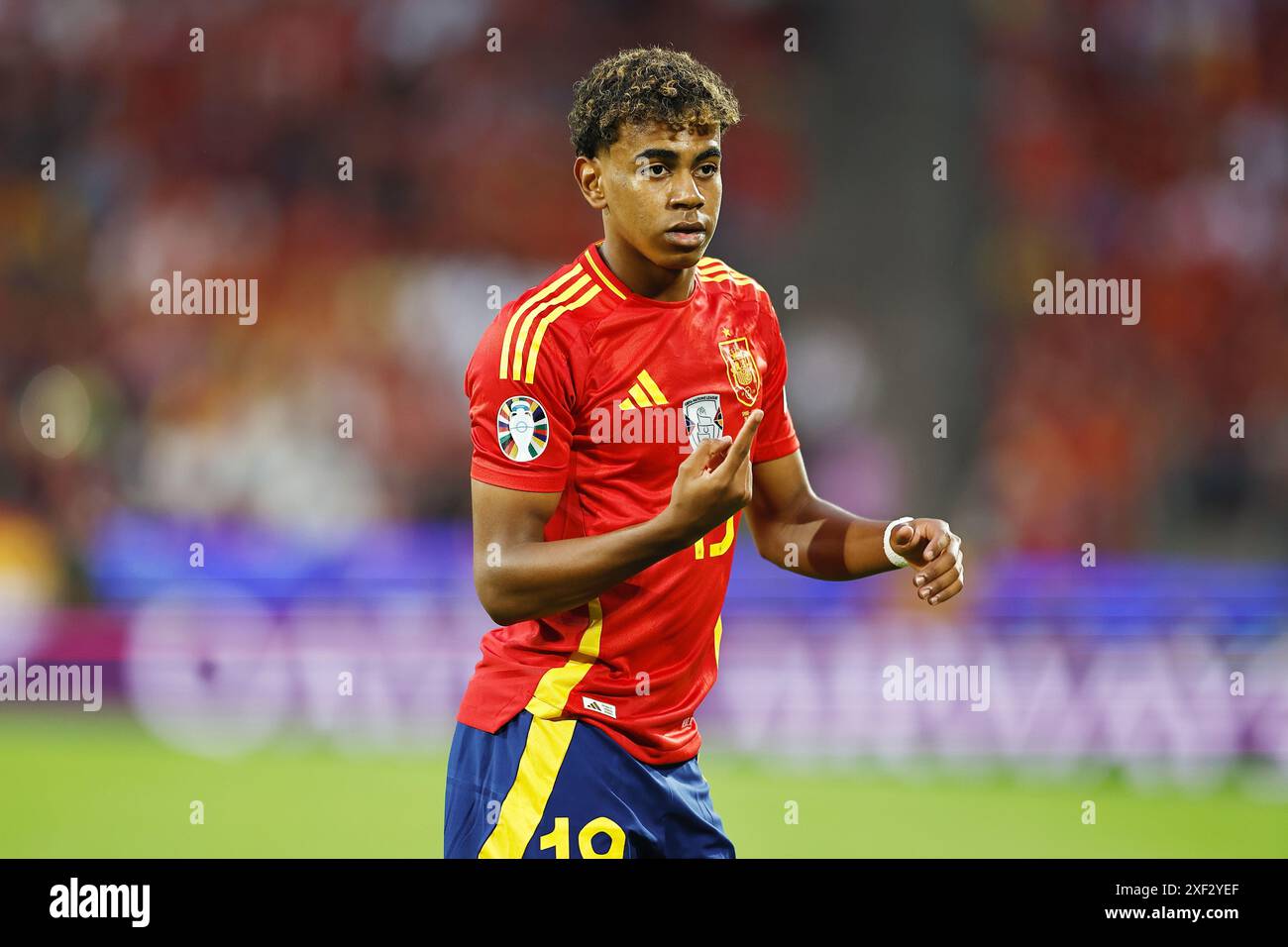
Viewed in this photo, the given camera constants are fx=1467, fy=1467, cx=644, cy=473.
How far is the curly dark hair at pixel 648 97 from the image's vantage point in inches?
120

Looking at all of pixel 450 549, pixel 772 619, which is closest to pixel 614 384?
pixel 772 619

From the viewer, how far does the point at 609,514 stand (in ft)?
10.2

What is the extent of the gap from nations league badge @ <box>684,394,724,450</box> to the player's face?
300 millimetres

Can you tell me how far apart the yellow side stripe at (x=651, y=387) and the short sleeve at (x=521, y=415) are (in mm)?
166

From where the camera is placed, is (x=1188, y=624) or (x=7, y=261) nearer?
(x=1188, y=624)

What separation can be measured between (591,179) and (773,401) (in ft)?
2.17

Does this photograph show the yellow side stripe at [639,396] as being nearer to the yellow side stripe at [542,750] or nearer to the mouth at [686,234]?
the mouth at [686,234]

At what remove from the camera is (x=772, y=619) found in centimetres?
746

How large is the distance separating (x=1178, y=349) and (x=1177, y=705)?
4.26 meters

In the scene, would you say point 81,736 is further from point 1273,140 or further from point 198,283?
point 1273,140

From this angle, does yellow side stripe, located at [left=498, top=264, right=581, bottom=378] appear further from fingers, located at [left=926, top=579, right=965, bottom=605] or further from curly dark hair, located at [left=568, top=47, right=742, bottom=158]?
fingers, located at [left=926, top=579, right=965, bottom=605]

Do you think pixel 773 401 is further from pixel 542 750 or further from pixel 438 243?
pixel 438 243

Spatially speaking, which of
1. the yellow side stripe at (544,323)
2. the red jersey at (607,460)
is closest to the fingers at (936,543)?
the red jersey at (607,460)

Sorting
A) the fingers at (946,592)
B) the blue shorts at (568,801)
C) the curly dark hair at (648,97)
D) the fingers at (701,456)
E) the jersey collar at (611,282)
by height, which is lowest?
the blue shorts at (568,801)
